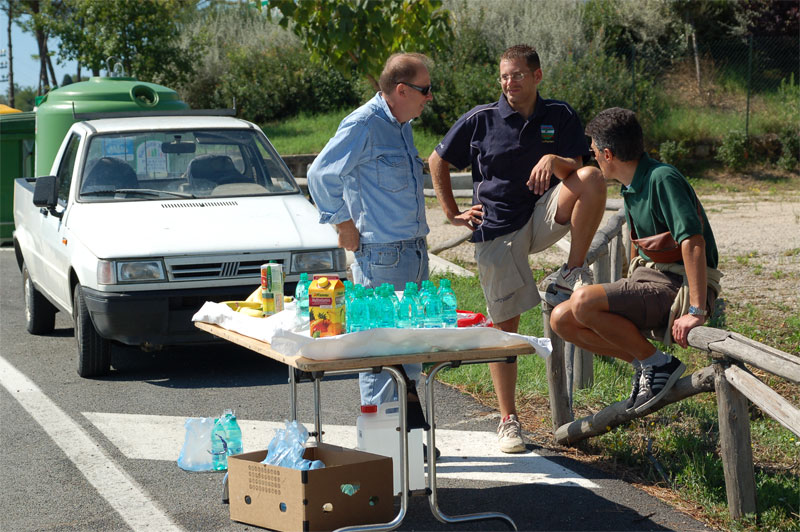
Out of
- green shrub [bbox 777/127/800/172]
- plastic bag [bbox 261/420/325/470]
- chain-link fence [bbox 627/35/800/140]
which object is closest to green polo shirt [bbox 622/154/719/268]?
plastic bag [bbox 261/420/325/470]

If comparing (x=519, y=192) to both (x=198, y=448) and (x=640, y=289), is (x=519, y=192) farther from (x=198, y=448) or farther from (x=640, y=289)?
(x=198, y=448)

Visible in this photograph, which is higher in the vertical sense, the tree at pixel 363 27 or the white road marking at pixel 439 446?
the tree at pixel 363 27

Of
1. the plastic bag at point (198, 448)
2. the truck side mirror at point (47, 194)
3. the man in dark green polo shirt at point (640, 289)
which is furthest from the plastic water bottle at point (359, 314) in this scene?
the truck side mirror at point (47, 194)

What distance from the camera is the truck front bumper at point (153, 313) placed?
662 cm

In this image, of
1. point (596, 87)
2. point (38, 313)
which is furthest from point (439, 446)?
point (596, 87)

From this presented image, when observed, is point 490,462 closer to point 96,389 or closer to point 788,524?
point 788,524

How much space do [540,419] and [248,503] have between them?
7.32 ft

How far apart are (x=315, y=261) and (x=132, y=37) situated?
785 inches

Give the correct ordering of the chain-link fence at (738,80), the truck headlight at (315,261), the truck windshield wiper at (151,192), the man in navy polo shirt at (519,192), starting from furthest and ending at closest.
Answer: the chain-link fence at (738,80)
the truck windshield wiper at (151,192)
the truck headlight at (315,261)
the man in navy polo shirt at (519,192)

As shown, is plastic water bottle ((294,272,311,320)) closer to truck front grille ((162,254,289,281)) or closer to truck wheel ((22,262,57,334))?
truck front grille ((162,254,289,281))

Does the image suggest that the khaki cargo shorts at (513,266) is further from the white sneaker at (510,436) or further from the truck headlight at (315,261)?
the truck headlight at (315,261)

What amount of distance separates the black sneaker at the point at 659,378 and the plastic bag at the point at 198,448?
7.38 ft

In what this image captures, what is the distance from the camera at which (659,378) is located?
180 inches

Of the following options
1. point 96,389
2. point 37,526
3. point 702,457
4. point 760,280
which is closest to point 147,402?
point 96,389
